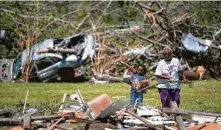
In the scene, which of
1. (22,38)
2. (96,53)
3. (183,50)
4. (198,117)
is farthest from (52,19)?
(198,117)

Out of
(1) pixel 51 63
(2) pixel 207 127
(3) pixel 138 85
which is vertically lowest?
(1) pixel 51 63

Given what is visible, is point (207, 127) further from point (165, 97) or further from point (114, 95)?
point (114, 95)

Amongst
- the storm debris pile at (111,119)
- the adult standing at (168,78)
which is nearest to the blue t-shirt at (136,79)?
the adult standing at (168,78)

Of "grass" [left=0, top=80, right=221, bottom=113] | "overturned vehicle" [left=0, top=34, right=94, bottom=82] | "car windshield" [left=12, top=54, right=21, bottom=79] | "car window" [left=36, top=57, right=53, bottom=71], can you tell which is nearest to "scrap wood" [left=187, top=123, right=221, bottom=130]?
"grass" [left=0, top=80, right=221, bottom=113]

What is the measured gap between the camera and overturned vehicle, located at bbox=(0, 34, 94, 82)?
19.2 meters

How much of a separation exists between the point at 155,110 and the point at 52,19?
1587 cm

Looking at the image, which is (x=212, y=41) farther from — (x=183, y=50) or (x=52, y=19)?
(x=52, y=19)

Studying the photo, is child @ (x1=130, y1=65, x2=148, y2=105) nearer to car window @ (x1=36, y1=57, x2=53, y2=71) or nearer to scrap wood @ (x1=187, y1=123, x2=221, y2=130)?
scrap wood @ (x1=187, y1=123, x2=221, y2=130)

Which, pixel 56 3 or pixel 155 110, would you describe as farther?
pixel 56 3

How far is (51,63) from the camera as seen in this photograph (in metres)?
19.5

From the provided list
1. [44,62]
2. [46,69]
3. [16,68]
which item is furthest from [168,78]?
[16,68]

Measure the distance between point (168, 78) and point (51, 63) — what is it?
10.5m

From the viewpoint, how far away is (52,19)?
23.8m

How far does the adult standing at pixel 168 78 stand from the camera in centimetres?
960
